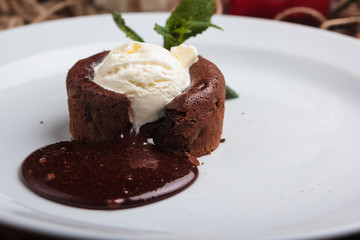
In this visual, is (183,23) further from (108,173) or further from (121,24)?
(108,173)

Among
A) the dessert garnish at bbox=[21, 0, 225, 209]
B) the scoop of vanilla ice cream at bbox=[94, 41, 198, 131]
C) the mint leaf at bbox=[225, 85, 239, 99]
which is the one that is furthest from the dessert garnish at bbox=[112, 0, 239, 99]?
the mint leaf at bbox=[225, 85, 239, 99]

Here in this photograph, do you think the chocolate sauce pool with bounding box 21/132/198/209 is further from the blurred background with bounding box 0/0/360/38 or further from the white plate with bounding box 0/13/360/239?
the blurred background with bounding box 0/0/360/38

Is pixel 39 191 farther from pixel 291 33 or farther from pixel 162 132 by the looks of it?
pixel 291 33

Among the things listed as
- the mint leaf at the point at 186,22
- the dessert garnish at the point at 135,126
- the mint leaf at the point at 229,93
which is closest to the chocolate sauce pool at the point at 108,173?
the dessert garnish at the point at 135,126

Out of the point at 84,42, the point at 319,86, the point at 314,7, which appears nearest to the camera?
the point at 319,86

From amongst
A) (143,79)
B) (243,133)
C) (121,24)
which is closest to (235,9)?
(121,24)

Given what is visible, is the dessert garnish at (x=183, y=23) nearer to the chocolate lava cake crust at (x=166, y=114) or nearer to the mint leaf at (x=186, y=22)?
the mint leaf at (x=186, y=22)

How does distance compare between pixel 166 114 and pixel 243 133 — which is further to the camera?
pixel 243 133

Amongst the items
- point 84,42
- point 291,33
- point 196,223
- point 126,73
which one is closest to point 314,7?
point 291,33
